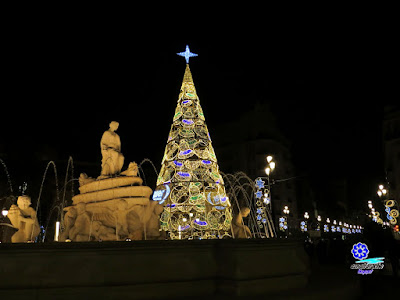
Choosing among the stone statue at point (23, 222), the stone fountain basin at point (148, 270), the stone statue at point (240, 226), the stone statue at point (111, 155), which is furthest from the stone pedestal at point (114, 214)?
the stone fountain basin at point (148, 270)

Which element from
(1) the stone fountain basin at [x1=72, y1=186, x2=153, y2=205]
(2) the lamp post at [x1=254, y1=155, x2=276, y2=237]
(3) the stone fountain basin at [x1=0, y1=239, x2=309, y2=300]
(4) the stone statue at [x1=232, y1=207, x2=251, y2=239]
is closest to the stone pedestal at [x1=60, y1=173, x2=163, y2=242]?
(1) the stone fountain basin at [x1=72, y1=186, x2=153, y2=205]

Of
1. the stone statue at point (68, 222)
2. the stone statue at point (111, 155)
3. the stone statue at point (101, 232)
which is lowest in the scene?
the stone statue at point (101, 232)

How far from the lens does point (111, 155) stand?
→ 39.7 ft

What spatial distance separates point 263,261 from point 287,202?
49.6 meters

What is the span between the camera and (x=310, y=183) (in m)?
59.4

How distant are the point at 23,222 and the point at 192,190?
12.6 m

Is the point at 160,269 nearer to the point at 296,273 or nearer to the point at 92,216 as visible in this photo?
the point at 296,273

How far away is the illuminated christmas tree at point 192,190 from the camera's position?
21.7m

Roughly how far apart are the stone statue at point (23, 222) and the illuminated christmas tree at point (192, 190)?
11333 millimetres

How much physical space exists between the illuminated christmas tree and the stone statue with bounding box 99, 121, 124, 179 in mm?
9286

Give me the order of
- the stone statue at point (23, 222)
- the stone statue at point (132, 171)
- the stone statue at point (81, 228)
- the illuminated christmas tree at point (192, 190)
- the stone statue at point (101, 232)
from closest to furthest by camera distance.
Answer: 1. the stone statue at point (23, 222)
2. the stone statue at point (101, 232)
3. the stone statue at point (81, 228)
4. the stone statue at point (132, 171)
5. the illuminated christmas tree at point (192, 190)

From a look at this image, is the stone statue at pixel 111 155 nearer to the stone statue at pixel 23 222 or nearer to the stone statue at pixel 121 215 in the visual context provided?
the stone statue at pixel 121 215

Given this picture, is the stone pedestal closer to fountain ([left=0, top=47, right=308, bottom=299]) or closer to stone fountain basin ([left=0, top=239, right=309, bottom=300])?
fountain ([left=0, top=47, right=308, bottom=299])

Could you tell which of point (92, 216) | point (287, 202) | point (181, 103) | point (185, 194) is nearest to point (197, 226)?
point (185, 194)
